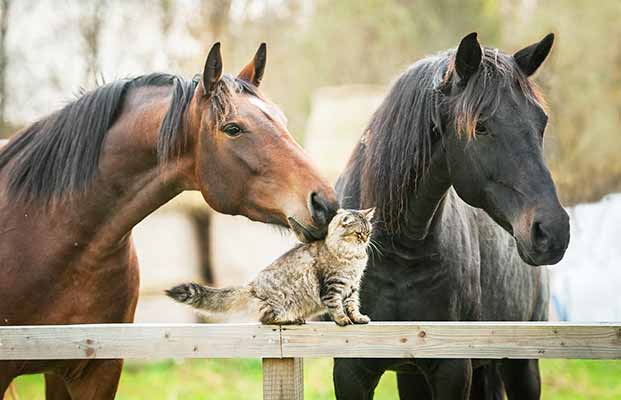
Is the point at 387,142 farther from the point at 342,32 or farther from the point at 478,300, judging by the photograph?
the point at 342,32

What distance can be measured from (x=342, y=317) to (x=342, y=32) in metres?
12.9

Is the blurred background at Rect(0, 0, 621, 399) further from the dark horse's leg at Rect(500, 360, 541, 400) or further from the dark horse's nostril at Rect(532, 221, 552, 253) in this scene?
the dark horse's nostril at Rect(532, 221, 552, 253)

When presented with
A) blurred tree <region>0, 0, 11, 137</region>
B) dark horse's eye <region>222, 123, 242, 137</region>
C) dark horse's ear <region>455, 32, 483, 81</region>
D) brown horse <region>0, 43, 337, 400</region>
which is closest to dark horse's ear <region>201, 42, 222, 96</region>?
brown horse <region>0, 43, 337, 400</region>

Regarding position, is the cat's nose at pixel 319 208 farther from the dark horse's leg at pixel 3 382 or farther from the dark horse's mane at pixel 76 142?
the dark horse's leg at pixel 3 382

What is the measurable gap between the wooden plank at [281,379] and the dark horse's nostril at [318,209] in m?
0.52

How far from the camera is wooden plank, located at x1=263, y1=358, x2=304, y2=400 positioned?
2.89m

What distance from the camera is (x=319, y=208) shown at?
3.05 meters

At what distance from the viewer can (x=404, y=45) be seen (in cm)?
1532

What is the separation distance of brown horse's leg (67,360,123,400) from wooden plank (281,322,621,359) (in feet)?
3.61

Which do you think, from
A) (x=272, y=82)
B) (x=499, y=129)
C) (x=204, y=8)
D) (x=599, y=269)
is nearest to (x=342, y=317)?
(x=499, y=129)

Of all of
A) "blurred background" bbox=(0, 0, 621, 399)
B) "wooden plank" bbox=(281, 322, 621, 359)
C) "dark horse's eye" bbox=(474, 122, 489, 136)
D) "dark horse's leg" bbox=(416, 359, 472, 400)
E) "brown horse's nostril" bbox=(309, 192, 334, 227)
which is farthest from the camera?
"blurred background" bbox=(0, 0, 621, 399)

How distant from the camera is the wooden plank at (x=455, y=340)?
2.76 metres

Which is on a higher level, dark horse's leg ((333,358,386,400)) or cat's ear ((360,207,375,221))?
cat's ear ((360,207,375,221))

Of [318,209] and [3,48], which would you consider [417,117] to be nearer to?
[318,209]
